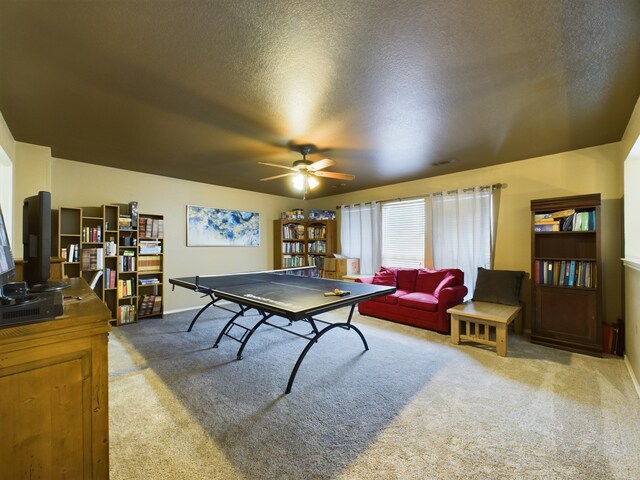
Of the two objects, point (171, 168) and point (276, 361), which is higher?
point (171, 168)

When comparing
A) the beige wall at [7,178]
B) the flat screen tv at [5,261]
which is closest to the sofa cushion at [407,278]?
the flat screen tv at [5,261]

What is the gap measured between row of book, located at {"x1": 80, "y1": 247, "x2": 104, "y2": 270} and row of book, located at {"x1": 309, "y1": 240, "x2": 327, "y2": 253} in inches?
151

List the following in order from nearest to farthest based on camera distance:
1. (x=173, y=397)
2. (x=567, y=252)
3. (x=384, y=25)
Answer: (x=384, y=25), (x=173, y=397), (x=567, y=252)

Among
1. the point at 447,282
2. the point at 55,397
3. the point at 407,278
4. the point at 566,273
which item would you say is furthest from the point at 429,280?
the point at 55,397

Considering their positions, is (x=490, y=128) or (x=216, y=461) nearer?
(x=216, y=461)

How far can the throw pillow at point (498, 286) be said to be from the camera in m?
3.78

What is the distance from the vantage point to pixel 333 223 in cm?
636

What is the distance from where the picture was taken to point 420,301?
4.03m

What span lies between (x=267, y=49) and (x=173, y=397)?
8.63 feet

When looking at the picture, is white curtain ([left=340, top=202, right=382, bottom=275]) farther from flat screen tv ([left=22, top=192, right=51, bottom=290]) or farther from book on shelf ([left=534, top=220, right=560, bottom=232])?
flat screen tv ([left=22, top=192, right=51, bottom=290])

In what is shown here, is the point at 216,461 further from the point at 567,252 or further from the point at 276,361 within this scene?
the point at 567,252

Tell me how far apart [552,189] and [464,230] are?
3.86 feet

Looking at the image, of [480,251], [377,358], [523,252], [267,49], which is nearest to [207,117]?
[267,49]

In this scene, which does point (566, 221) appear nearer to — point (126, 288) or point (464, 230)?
point (464, 230)
